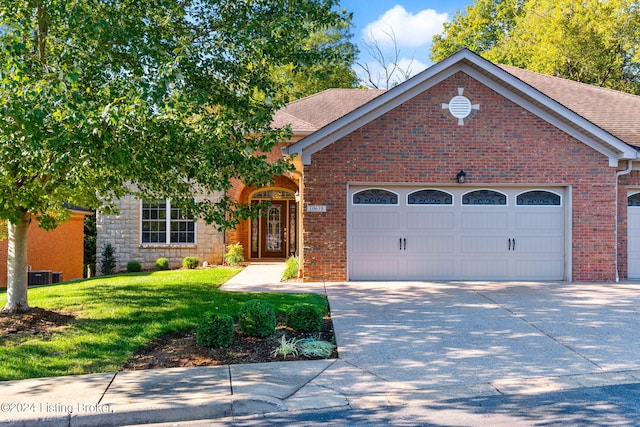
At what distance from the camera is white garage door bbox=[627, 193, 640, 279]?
13500 millimetres

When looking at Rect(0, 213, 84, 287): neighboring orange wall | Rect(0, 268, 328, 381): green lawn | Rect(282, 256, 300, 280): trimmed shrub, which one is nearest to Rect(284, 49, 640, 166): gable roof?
Rect(282, 256, 300, 280): trimmed shrub

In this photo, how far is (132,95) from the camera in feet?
21.3

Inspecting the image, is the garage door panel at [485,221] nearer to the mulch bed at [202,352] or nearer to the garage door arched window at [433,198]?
the garage door arched window at [433,198]

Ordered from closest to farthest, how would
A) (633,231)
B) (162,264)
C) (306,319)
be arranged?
1. (306,319)
2. (633,231)
3. (162,264)

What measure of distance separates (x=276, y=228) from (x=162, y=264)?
4586mm

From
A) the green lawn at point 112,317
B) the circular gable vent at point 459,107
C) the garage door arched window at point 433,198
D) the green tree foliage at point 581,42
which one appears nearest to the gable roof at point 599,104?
the circular gable vent at point 459,107

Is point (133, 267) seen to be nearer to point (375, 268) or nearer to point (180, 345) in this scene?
point (375, 268)

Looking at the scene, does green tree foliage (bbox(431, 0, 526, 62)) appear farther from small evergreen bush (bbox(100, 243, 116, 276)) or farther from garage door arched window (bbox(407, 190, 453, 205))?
small evergreen bush (bbox(100, 243, 116, 276))

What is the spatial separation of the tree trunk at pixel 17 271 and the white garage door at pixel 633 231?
13.7 m

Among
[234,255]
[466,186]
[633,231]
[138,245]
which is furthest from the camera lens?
[138,245]

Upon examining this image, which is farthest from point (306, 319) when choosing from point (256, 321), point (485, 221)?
point (485, 221)

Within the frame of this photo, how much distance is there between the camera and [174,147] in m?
7.07

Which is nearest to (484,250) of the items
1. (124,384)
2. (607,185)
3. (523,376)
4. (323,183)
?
(607,185)

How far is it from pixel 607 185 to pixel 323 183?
6996 mm
